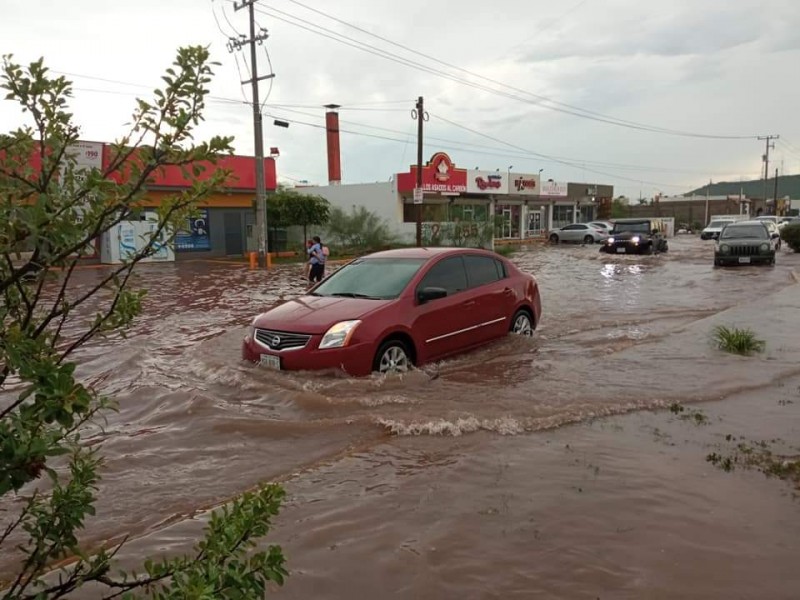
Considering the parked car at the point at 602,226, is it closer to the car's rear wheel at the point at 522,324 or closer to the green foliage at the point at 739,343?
the green foliage at the point at 739,343

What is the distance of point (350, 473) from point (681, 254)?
30.7m

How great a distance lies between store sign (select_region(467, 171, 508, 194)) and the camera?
41125mm

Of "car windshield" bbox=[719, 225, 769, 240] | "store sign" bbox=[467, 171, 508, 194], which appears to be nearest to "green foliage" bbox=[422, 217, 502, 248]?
"store sign" bbox=[467, 171, 508, 194]

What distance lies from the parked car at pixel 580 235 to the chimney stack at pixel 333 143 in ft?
50.9

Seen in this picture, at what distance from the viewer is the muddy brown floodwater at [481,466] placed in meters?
3.56

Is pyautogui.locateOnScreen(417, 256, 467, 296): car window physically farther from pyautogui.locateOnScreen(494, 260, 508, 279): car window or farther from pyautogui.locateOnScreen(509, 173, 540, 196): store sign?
pyautogui.locateOnScreen(509, 173, 540, 196): store sign

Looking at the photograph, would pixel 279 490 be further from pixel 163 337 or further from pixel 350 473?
pixel 163 337

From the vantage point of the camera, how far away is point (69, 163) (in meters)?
1.99

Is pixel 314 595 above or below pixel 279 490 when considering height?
below

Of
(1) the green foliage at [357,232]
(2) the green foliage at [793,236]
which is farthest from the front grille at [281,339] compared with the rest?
(2) the green foliage at [793,236]

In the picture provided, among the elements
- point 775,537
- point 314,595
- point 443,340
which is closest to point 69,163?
point 314,595

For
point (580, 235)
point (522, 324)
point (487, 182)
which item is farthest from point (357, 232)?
point (522, 324)

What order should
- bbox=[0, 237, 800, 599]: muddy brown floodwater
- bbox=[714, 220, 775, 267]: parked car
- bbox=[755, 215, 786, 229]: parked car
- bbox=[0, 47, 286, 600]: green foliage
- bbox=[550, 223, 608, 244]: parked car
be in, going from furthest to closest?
bbox=[550, 223, 608, 244]: parked car, bbox=[755, 215, 786, 229]: parked car, bbox=[714, 220, 775, 267]: parked car, bbox=[0, 237, 800, 599]: muddy brown floodwater, bbox=[0, 47, 286, 600]: green foliage

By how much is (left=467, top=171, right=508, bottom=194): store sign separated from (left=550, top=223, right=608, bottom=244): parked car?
4919mm
